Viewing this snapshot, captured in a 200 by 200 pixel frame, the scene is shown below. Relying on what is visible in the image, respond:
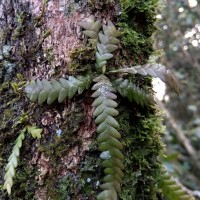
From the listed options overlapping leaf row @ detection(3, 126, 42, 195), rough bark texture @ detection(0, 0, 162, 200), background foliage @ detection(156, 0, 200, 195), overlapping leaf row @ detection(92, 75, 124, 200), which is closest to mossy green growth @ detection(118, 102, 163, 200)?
rough bark texture @ detection(0, 0, 162, 200)

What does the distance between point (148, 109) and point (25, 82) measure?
426mm

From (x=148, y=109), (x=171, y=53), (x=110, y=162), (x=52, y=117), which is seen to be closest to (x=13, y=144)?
(x=52, y=117)

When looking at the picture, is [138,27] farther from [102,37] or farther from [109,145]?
[109,145]

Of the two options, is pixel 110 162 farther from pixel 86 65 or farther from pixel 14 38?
pixel 14 38

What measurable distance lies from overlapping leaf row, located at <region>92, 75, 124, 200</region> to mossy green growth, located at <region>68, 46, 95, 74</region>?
13 cm

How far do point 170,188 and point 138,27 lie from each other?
1.95 feet

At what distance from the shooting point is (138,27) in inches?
48.2

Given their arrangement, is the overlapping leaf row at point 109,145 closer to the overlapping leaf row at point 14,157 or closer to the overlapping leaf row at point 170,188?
the overlapping leaf row at point 14,157

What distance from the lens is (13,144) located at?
1091mm

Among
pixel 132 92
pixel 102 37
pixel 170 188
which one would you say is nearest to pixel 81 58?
pixel 102 37

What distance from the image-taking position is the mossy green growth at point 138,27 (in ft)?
3.82

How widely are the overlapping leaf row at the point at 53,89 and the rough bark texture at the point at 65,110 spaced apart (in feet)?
0.14

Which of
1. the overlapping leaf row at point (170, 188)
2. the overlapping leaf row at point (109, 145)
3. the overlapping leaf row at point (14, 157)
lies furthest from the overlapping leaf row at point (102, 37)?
the overlapping leaf row at point (170, 188)

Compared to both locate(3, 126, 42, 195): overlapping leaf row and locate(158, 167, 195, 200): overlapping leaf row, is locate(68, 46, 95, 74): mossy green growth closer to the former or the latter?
locate(3, 126, 42, 195): overlapping leaf row
